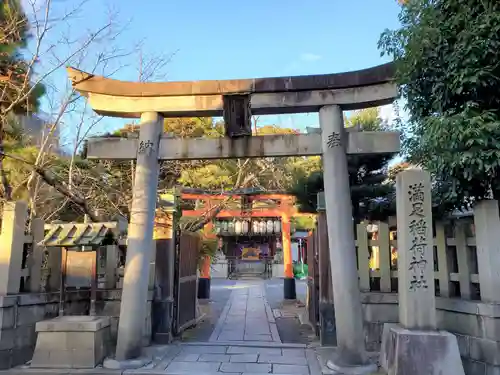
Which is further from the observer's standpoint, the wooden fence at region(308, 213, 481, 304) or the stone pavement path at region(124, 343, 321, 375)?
the stone pavement path at region(124, 343, 321, 375)

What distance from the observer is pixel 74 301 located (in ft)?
25.4

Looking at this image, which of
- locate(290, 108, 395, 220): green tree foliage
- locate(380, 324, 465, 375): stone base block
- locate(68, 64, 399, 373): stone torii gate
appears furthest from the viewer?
locate(290, 108, 395, 220): green tree foliage

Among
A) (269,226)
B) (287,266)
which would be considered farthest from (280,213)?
(269,226)

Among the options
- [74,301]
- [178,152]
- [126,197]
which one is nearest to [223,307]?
[126,197]

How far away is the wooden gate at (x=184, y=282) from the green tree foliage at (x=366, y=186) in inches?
130

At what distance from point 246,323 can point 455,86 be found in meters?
7.90

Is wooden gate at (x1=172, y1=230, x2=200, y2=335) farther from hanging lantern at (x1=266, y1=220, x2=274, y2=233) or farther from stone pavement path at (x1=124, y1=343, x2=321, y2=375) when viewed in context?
hanging lantern at (x1=266, y1=220, x2=274, y2=233)

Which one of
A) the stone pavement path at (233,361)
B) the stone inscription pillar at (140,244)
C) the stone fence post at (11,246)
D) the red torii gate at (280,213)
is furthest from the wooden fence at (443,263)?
the red torii gate at (280,213)

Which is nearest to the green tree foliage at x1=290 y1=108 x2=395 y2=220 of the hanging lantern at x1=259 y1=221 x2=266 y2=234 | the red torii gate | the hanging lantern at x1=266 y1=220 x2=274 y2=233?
the red torii gate

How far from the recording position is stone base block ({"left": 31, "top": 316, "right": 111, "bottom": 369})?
249 inches

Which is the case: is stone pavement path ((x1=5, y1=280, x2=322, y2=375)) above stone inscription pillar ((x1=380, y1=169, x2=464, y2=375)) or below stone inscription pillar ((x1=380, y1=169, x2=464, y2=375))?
below

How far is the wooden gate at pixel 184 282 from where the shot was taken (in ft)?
28.5

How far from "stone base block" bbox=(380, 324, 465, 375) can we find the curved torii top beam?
13.5 ft

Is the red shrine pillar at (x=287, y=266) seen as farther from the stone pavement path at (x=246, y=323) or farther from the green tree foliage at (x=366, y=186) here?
the green tree foliage at (x=366, y=186)
